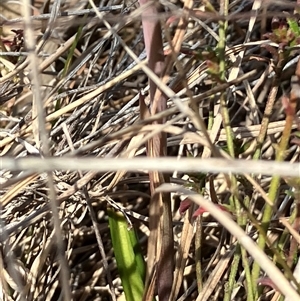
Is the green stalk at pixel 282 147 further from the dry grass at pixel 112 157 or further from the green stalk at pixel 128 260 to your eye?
the green stalk at pixel 128 260

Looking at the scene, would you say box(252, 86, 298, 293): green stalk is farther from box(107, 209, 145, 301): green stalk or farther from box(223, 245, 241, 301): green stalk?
box(107, 209, 145, 301): green stalk

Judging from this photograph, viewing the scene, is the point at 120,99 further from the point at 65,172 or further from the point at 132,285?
the point at 132,285

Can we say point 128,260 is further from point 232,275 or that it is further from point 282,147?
point 282,147

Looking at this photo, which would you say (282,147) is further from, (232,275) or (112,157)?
(112,157)

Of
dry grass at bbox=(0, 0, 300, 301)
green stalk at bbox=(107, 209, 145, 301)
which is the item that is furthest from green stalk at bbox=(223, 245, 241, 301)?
green stalk at bbox=(107, 209, 145, 301)

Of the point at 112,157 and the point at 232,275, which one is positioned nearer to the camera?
the point at 232,275

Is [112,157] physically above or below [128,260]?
above

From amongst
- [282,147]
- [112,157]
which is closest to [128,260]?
[112,157]

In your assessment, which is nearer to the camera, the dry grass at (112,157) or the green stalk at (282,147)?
the green stalk at (282,147)

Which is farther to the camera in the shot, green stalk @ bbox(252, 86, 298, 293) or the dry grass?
the dry grass

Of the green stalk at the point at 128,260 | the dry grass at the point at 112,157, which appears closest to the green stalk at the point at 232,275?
the dry grass at the point at 112,157
